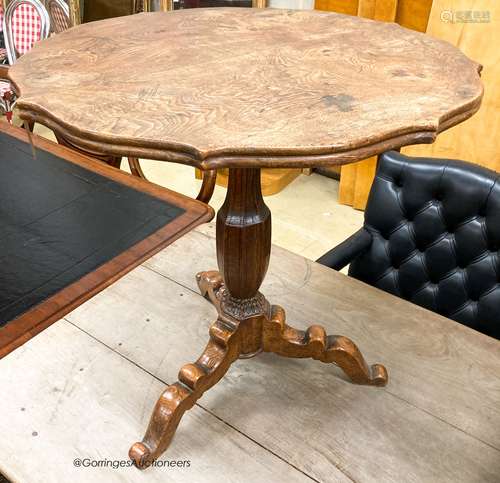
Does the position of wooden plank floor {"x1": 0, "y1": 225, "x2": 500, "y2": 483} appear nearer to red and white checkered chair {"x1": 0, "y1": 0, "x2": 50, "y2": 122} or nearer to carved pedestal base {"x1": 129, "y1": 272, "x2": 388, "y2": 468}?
carved pedestal base {"x1": 129, "y1": 272, "x2": 388, "y2": 468}

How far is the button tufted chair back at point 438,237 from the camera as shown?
1.25 metres

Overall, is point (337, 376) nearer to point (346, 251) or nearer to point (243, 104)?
point (346, 251)

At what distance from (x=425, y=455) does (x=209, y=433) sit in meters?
0.37

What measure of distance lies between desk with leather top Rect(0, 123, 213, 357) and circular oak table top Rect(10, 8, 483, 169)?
49 cm

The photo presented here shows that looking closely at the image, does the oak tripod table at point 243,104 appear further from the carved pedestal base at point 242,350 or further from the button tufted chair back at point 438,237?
the button tufted chair back at point 438,237

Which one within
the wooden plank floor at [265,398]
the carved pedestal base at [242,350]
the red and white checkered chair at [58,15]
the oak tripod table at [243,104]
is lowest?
the wooden plank floor at [265,398]

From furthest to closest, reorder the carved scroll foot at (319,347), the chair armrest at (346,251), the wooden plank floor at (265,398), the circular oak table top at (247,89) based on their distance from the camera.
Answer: the chair armrest at (346,251) → the carved scroll foot at (319,347) → the wooden plank floor at (265,398) → the circular oak table top at (247,89)

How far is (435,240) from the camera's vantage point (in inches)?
52.1

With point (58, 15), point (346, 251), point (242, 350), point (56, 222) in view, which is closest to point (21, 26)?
point (58, 15)

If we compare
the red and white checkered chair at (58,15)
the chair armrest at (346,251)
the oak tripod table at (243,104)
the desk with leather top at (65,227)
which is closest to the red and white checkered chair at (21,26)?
the red and white checkered chair at (58,15)

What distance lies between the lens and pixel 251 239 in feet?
3.26

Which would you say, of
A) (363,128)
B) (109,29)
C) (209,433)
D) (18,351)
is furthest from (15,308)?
(363,128)

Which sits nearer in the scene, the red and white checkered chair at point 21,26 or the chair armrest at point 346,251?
the chair armrest at point 346,251

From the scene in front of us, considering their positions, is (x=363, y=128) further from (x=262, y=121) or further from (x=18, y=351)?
(x=18, y=351)
